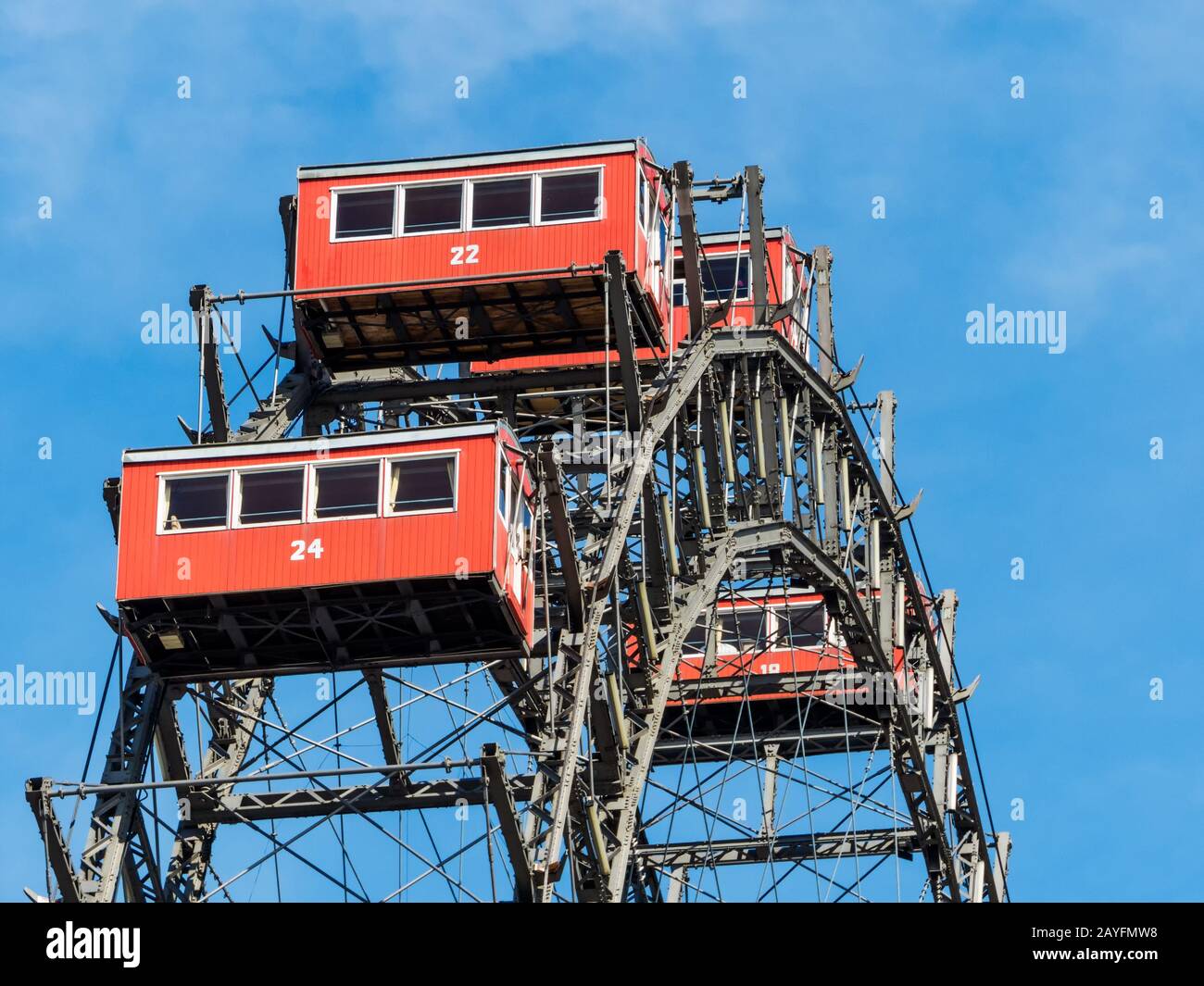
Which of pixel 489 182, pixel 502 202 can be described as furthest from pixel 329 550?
pixel 489 182

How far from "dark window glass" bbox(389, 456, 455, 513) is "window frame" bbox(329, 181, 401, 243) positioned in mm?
6965

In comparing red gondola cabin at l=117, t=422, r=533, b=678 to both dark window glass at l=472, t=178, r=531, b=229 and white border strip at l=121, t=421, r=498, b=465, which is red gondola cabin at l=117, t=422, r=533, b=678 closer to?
white border strip at l=121, t=421, r=498, b=465

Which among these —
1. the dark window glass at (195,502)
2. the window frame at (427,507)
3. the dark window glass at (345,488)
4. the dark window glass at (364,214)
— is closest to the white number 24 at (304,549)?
the dark window glass at (345,488)

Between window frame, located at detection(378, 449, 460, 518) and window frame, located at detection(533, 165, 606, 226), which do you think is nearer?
window frame, located at detection(378, 449, 460, 518)

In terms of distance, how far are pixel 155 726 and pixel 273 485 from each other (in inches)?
191

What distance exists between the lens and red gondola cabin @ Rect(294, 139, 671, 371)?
4716 cm

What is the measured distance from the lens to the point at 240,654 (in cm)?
4319

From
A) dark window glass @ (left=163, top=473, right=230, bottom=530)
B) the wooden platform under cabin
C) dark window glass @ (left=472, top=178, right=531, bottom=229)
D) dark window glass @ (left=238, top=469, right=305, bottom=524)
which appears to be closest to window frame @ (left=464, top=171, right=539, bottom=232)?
dark window glass @ (left=472, top=178, right=531, bottom=229)

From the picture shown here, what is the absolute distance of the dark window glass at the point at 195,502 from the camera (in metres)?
42.2

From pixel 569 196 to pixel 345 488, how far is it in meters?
8.41

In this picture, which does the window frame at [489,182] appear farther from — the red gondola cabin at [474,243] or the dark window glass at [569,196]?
the dark window glass at [569,196]

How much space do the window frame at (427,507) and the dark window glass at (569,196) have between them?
6.95 meters
